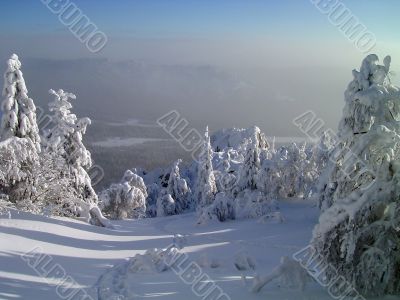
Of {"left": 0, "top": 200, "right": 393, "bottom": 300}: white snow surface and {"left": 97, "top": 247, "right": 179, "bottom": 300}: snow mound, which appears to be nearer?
{"left": 0, "top": 200, "right": 393, "bottom": 300}: white snow surface

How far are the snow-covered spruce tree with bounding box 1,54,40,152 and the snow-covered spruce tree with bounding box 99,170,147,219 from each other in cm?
2794

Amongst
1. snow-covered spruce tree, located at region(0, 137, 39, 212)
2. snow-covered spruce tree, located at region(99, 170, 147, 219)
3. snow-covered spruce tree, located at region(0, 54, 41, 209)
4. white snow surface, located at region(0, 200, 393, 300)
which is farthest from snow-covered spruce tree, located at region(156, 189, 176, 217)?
snow-covered spruce tree, located at region(0, 137, 39, 212)

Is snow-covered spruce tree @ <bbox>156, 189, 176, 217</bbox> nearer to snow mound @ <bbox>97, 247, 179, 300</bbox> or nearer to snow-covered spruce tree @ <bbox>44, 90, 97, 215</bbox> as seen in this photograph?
snow-covered spruce tree @ <bbox>44, 90, 97, 215</bbox>

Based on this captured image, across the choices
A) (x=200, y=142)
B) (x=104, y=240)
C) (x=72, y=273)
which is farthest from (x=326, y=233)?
(x=200, y=142)

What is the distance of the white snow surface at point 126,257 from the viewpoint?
12352mm

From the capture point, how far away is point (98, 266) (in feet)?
53.6

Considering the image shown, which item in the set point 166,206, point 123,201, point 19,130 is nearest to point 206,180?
point 166,206

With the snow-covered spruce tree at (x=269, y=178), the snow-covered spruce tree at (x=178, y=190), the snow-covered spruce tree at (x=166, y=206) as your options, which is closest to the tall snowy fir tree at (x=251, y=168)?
the snow-covered spruce tree at (x=269, y=178)

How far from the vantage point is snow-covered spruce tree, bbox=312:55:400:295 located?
1116 centimetres

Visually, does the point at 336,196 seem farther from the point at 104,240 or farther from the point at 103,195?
the point at 103,195

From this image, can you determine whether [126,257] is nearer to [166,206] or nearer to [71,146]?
[71,146]

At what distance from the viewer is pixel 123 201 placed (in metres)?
52.7

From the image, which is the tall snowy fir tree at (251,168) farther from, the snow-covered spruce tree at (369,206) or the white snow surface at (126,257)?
the snow-covered spruce tree at (369,206)

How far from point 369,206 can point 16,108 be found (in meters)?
18.8
